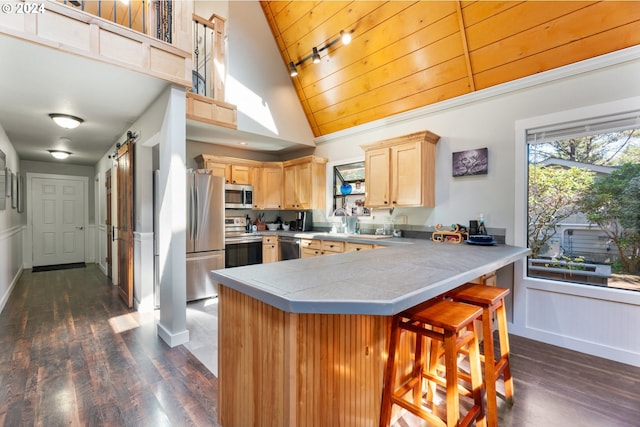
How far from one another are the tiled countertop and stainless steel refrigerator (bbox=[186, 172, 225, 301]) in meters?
2.62

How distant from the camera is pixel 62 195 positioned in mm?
6852

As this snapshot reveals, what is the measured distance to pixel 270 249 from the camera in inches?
205

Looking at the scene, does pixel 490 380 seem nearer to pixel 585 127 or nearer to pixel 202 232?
pixel 585 127

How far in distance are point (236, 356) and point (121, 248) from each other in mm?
3870

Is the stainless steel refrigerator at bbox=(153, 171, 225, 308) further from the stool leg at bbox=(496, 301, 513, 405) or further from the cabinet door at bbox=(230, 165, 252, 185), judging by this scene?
the stool leg at bbox=(496, 301, 513, 405)

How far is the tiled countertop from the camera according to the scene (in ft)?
3.58

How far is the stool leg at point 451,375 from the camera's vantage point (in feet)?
4.67

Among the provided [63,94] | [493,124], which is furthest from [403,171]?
[63,94]

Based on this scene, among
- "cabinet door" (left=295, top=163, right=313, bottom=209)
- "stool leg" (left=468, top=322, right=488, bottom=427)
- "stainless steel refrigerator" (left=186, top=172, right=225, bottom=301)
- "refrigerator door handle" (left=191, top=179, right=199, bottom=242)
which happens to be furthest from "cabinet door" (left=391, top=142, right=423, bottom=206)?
"refrigerator door handle" (left=191, top=179, right=199, bottom=242)

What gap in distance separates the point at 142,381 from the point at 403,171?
340cm

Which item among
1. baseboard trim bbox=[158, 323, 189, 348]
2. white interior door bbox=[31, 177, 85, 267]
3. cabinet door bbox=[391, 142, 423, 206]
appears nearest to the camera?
baseboard trim bbox=[158, 323, 189, 348]

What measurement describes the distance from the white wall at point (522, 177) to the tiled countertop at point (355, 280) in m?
1.28

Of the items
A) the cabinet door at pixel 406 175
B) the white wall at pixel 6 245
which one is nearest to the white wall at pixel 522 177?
the cabinet door at pixel 406 175
